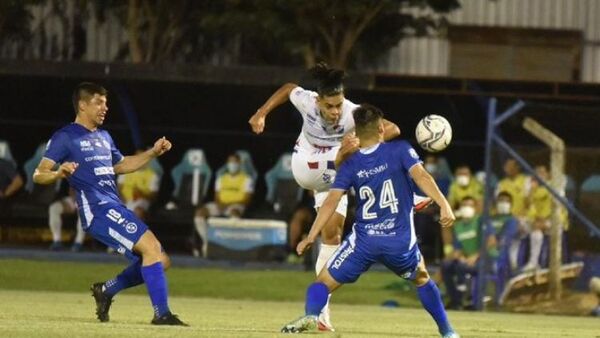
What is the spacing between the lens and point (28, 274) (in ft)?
88.7

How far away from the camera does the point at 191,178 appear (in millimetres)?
31969

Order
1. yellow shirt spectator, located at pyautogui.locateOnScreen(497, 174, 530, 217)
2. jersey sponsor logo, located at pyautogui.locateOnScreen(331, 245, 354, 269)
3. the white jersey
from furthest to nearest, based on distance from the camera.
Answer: yellow shirt spectator, located at pyautogui.locateOnScreen(497, 174, 530, 217), the white jersey, jersey sponsor logo, located at pyautogui.locateOnScreen(331, 245, 354, 269)

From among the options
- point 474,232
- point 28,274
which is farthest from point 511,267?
point 28,274

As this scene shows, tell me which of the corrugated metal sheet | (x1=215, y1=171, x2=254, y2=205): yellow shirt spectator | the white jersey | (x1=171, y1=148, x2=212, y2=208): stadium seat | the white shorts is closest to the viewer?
the white jersey

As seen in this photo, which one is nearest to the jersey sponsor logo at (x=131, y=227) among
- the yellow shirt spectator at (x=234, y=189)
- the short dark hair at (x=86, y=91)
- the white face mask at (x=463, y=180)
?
the short dark hair at (x=86, y=91)

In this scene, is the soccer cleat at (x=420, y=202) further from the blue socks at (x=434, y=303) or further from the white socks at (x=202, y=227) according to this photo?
the white socks at (x=202, y=227)

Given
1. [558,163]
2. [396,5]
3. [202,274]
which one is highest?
[396,5]

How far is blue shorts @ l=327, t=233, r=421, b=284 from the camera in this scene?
14.1 meters

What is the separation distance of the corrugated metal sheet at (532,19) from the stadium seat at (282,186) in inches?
273

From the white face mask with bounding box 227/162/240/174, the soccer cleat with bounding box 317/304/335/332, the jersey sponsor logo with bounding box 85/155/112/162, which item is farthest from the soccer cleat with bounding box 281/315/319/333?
the white face mask with bounding box 227/162/240/174

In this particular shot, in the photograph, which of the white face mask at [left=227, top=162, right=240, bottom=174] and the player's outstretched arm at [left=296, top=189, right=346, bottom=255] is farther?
the white face mask at [left=227, top=162, right=240, bottom=174]

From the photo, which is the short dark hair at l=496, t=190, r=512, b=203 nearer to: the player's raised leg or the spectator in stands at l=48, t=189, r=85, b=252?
the spectator in stands at l=48, t=189, r=85, b=252

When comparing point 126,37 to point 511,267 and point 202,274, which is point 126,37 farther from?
point 511,267

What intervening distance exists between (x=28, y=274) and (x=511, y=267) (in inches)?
287
